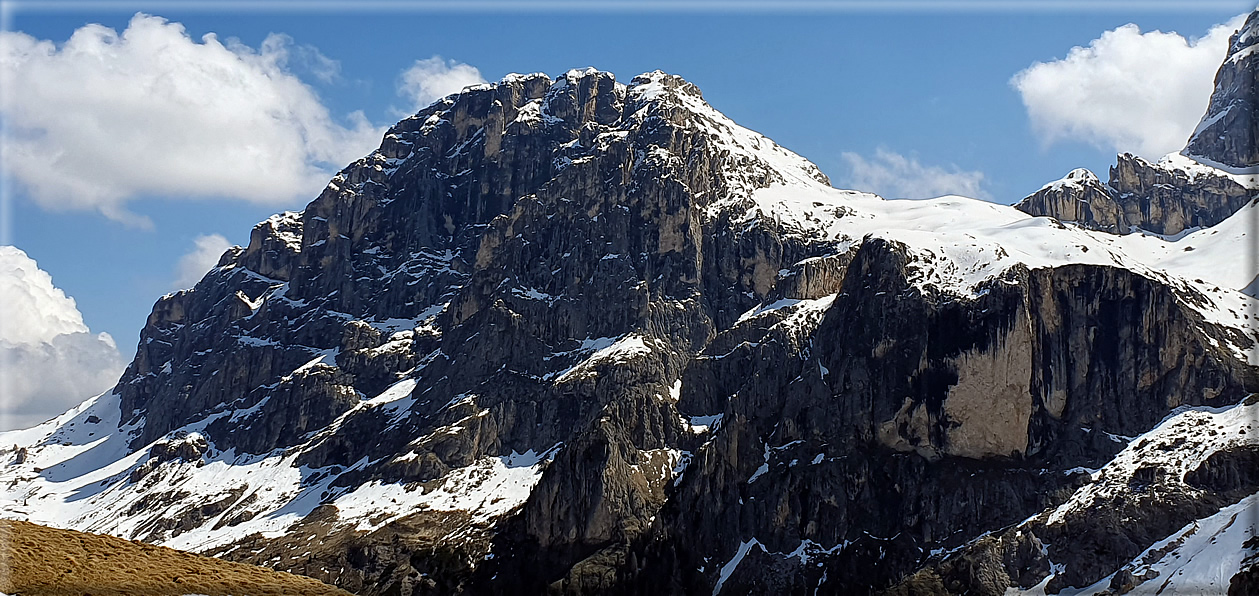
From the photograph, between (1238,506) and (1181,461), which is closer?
(1238,506)

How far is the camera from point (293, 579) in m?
68.6

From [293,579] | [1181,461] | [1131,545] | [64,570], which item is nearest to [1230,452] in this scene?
[1181,461]

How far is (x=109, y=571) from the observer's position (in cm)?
5997

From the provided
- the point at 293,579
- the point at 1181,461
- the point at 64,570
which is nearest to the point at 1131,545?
the point at 1181,461

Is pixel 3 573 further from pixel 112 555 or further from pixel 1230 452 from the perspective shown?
pixel 1230 452

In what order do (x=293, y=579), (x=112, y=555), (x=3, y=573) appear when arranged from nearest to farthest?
1. (x=3, y=573)
2. (x=112, y=555)
3. (x=293, y=579)

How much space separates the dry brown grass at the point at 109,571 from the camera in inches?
2215

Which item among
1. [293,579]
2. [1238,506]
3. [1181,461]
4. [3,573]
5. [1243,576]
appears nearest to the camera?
[3,573]

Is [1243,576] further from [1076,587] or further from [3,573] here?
[3,573]

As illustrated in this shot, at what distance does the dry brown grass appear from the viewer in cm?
5625

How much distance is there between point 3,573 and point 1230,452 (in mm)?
190522

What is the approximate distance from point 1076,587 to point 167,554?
512ft

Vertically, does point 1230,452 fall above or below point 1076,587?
above

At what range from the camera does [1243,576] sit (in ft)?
500
